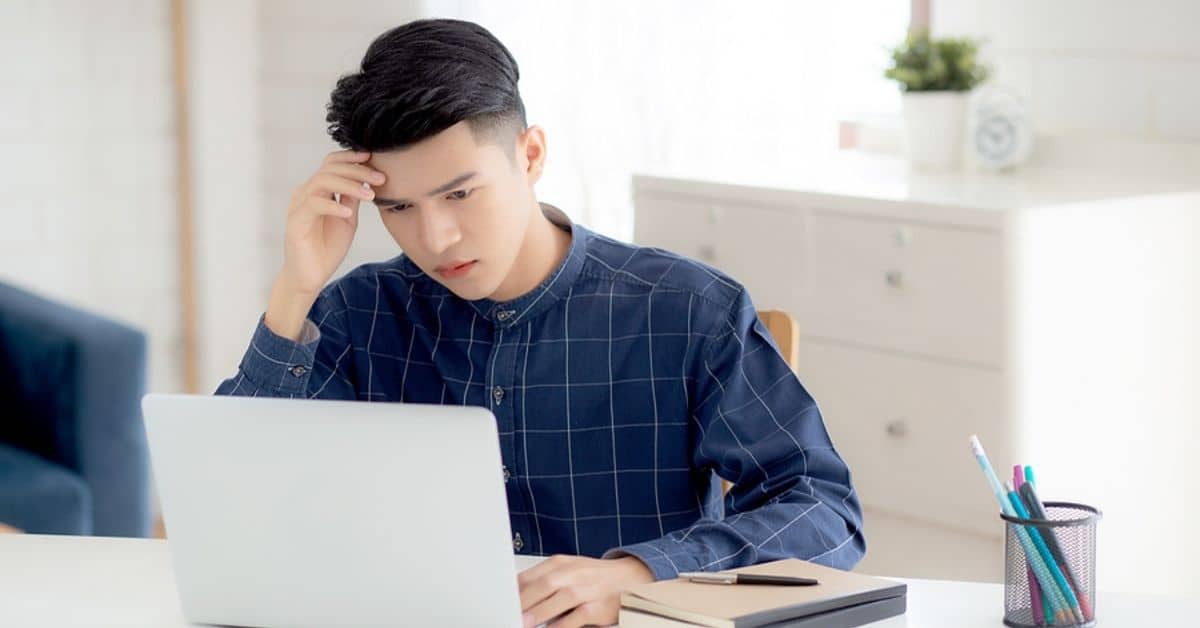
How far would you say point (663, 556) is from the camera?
4.63 feet

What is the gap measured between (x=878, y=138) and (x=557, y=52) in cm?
74

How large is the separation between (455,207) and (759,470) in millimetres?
385

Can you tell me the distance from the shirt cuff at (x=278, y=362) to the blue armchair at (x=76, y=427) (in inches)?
59.0

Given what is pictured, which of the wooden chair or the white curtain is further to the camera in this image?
the white curtain

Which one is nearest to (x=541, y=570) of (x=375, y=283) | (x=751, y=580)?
(x=751, y=580)

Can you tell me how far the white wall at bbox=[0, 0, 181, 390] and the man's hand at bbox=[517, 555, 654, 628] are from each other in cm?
281

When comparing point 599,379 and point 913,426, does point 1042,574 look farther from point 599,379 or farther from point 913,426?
point 913,426

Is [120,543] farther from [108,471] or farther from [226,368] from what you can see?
[226,368]

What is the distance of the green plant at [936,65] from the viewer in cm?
312

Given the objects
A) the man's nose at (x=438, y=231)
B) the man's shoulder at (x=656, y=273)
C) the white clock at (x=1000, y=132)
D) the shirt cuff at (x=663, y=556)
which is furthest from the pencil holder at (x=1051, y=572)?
the white clock at (x=1000, y=132)

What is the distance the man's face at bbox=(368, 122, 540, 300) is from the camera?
1598 mm

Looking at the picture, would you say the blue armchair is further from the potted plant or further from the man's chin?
the man's chin

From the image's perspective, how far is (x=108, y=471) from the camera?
3189 mm

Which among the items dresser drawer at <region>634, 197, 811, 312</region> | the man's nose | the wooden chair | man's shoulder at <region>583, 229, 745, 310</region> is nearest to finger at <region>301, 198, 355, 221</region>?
the man's nose
